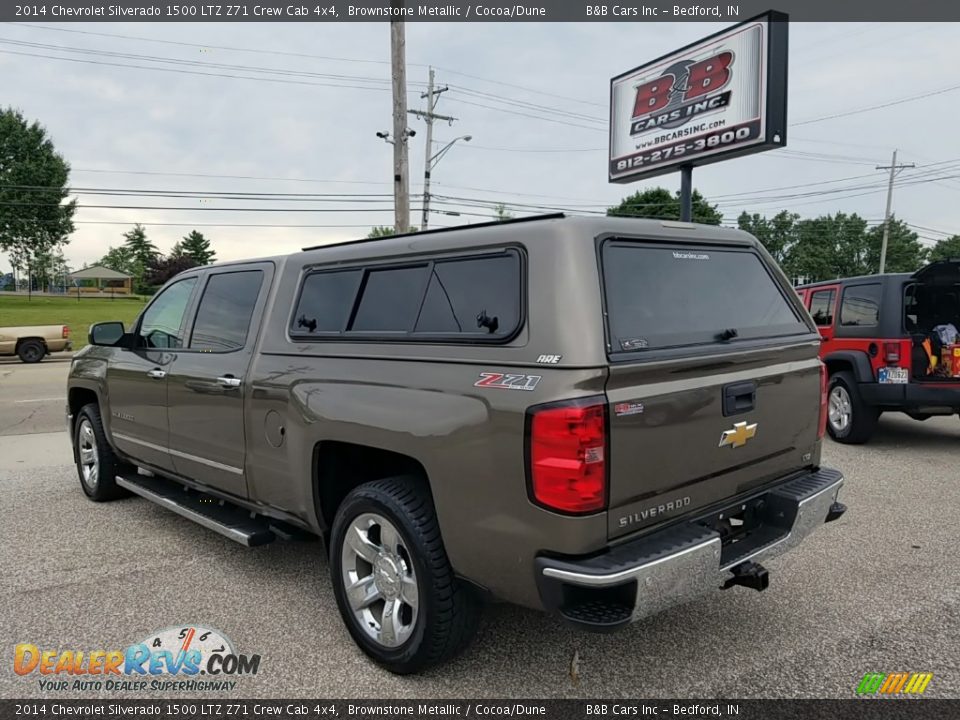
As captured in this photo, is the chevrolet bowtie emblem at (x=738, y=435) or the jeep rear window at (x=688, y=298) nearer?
the jeep rear window at (x=688, y=298)

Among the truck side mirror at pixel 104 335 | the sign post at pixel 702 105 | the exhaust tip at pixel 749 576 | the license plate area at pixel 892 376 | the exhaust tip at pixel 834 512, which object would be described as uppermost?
the sign post at pixel 702 105

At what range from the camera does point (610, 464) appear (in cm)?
234

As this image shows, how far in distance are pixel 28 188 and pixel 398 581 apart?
64.0 metres

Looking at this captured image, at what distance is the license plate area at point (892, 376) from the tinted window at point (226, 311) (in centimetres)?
658

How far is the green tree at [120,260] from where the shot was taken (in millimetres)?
112562

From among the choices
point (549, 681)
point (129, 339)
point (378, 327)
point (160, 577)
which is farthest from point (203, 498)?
point (549, 681)

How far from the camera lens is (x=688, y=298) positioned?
2.99 metres

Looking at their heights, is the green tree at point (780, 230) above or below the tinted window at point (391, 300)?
above

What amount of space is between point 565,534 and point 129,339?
4077 mm

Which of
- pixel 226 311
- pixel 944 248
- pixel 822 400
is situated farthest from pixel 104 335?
pixel 944 248

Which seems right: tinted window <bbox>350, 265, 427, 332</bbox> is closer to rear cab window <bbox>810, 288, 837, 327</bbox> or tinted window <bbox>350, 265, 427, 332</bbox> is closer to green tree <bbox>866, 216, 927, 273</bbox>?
rear cab window <bbox>810, 288, 837, 327</bbox>

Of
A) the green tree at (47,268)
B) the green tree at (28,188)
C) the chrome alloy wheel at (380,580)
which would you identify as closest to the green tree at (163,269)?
the green tree at (47,268)

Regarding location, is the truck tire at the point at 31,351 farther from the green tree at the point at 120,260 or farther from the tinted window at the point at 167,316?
the green tree at the point at 120,260

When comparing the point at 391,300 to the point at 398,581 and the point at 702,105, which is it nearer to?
the point at 398,581
